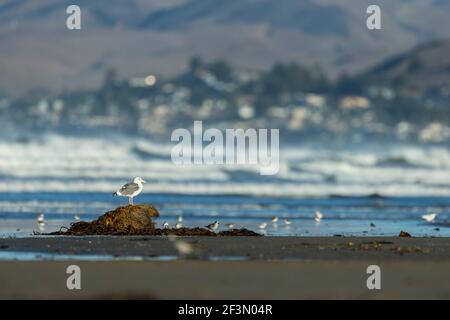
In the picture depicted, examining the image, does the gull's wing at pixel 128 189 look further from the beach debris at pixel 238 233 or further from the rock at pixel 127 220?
the beach debris at pixel 238 233

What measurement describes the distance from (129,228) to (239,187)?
16509 millimetres

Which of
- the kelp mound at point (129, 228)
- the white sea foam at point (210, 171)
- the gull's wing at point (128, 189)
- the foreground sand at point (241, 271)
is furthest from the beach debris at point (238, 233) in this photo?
the white sea foam at point (210, 171)

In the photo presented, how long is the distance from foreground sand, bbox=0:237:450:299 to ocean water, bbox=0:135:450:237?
9.24ft

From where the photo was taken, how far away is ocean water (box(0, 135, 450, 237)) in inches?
866

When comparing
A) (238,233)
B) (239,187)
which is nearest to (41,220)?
(238,233)

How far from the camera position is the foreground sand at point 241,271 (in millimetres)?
11820

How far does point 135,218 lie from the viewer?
17562mm

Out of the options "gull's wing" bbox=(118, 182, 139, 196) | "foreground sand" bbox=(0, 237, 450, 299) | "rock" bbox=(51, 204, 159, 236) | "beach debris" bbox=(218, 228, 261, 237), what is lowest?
"foreground sand" bbox=(0, 237, 450, 299)

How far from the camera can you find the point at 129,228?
684 inches

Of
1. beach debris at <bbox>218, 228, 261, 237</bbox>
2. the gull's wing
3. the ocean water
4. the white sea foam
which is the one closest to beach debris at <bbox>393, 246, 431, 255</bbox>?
beach debris at <bbox>218, 228, 261, 237</bbox>

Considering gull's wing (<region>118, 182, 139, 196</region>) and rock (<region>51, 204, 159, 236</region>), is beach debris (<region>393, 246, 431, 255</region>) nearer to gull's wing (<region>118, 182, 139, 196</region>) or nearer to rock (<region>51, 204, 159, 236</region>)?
rock (<region>51, 204, 159, 236</region>)

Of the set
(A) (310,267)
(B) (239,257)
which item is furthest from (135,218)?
(A) (310,267)

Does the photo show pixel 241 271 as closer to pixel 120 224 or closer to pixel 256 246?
pixel 256 246

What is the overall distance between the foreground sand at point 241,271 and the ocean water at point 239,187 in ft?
9.24
